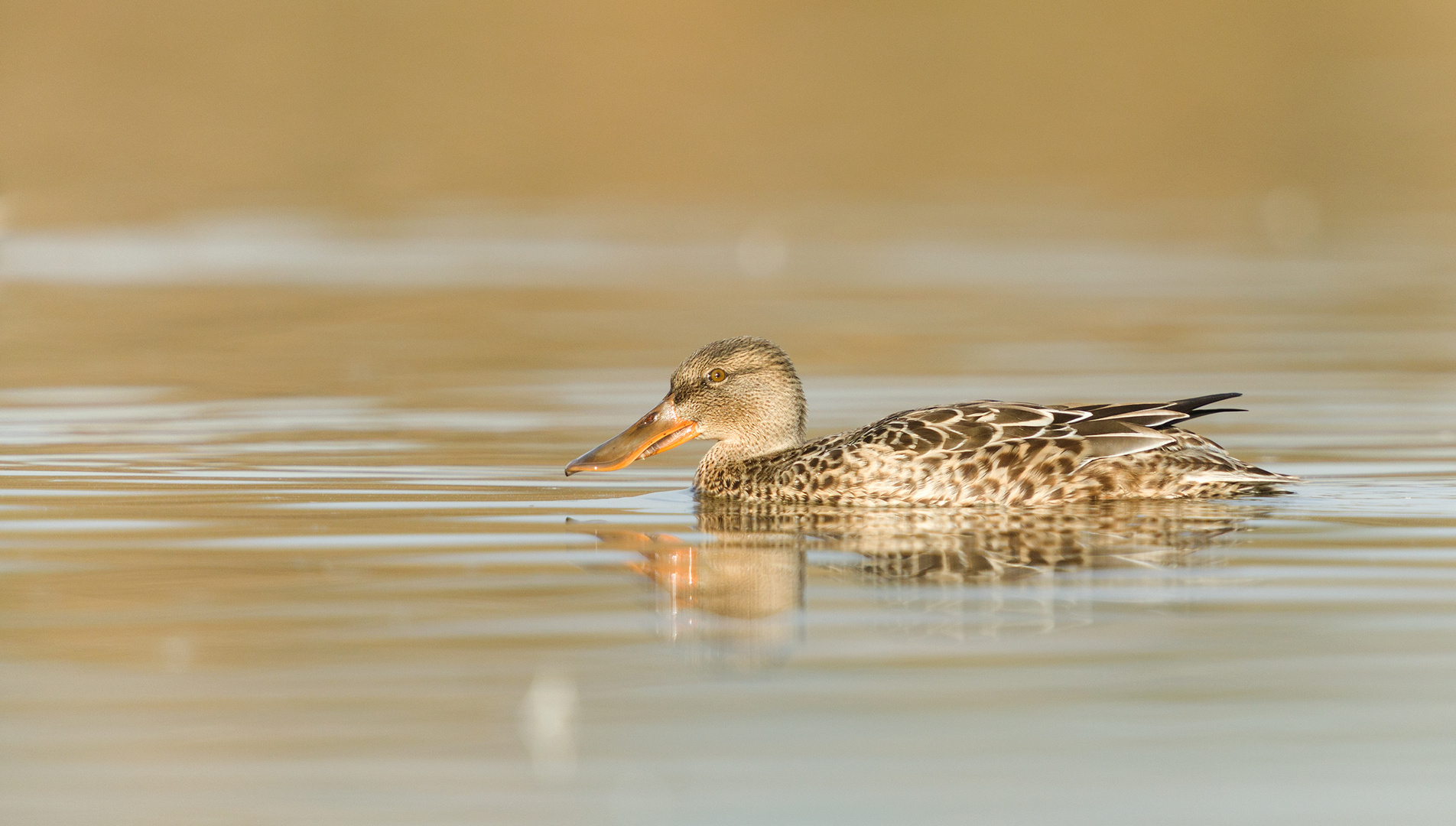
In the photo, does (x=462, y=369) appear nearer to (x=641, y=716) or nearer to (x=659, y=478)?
(x=659, y=478)

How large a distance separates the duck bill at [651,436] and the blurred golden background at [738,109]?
16.4 m

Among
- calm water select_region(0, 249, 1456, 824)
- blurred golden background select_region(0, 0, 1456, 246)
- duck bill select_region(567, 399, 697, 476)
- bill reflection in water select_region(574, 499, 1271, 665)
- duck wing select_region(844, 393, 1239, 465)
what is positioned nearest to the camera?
calm water select_region(0, 249, 1456, 824)

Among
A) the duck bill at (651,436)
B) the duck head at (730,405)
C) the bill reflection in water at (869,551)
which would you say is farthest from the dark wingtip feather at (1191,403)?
the duck bill at (651,436)

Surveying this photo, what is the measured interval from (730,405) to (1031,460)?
159cm

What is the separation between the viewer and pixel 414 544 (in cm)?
905

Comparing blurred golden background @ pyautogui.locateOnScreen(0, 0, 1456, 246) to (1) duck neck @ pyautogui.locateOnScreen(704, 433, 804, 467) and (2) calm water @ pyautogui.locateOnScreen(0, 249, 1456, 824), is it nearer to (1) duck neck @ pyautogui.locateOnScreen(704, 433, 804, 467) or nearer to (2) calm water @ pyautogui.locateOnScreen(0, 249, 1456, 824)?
(2) calm water @ pyautogui.locateOnScreen(0, 249, 1456, 824)

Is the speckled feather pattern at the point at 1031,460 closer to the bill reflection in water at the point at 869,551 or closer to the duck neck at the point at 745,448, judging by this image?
the bill reflection in water at the point at 869,551

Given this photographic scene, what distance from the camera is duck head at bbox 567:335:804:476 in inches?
431

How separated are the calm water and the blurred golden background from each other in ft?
49.0

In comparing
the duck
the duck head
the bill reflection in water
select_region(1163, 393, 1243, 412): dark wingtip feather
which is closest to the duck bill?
the duck head

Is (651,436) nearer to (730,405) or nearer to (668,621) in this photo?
(730,405)

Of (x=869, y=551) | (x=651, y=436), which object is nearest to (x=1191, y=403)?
(x=869, y=551)

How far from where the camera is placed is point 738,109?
43500 millimetres

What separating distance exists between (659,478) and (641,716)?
18.2 feet
